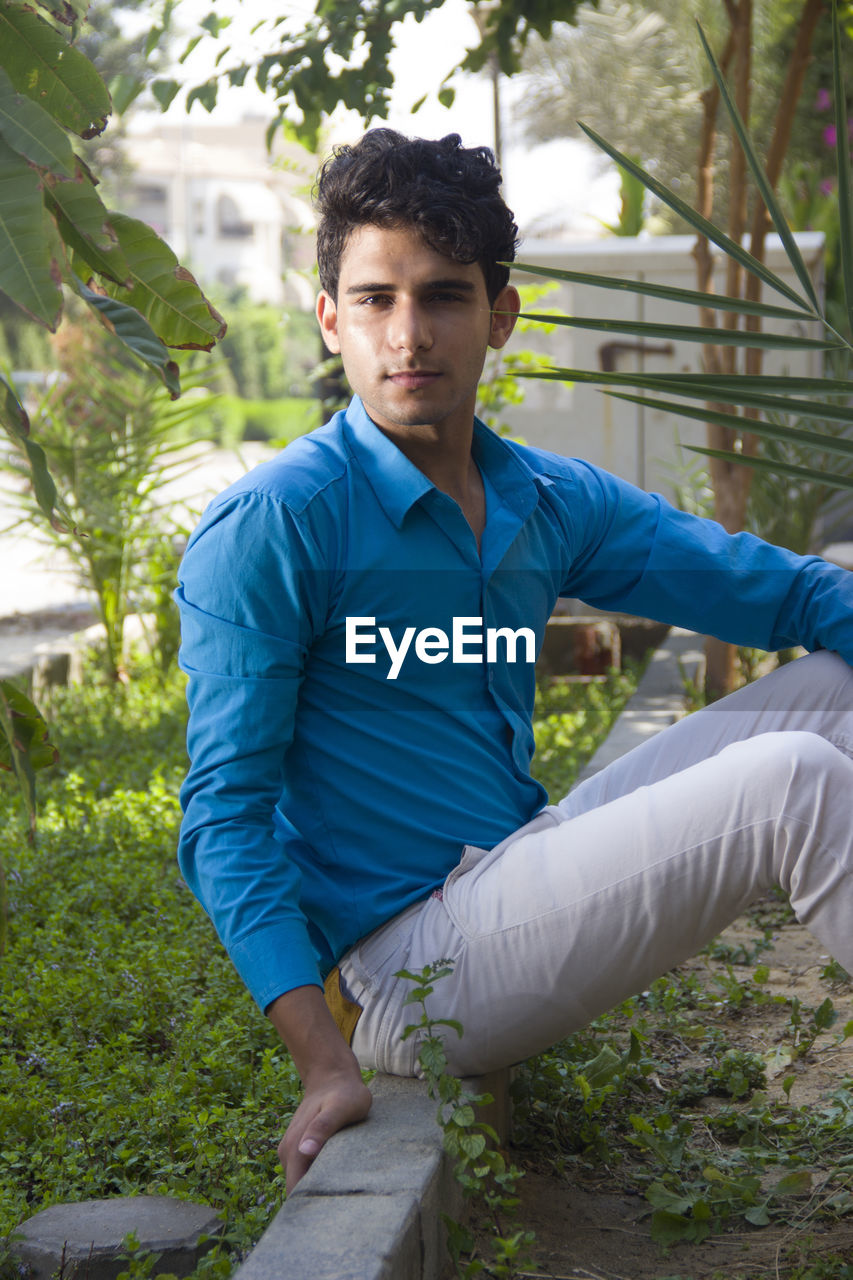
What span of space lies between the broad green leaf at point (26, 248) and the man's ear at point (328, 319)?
0.70 meters

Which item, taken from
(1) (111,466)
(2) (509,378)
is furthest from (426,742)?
(1) (111,466)

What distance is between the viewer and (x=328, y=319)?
227cm

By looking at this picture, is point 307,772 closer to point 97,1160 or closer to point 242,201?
point 97,1160

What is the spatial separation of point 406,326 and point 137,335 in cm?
43

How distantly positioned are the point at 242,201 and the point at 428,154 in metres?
60.8

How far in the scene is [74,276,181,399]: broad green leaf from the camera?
1.79 meters

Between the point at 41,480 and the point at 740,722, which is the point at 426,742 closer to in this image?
the point at 740,722

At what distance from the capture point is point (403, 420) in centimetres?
212

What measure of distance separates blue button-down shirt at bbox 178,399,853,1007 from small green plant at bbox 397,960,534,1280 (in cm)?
17

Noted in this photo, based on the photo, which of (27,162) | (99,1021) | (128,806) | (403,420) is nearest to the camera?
(27,162)

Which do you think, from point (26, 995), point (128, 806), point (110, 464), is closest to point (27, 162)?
point (26, 995)

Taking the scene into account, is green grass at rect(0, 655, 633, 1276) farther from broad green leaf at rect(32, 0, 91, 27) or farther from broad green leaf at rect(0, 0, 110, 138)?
broad green leaf at rect(32, 0, 91, 27)
